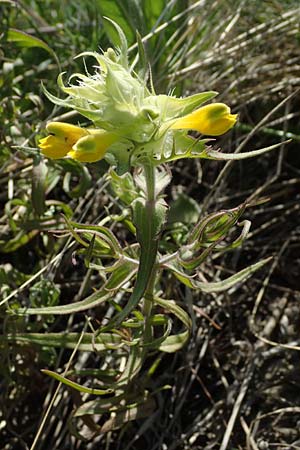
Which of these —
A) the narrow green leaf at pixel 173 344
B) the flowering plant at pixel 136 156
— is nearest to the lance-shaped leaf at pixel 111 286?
the flowering plant at pixel 136 156

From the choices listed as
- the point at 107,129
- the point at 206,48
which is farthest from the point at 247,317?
the point at 206,48

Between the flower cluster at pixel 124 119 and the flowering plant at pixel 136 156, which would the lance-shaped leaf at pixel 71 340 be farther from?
the flower cluster at pixel 124 119

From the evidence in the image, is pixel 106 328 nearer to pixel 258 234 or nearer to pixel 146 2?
pixel 258 234

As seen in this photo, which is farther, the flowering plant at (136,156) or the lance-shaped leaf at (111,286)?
the lance-shaped leaf at (111,286)

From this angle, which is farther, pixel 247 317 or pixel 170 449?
pixel 247 317

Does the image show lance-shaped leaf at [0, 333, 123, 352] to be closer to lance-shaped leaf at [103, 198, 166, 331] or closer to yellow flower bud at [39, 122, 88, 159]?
lance-shaped leaf at [103, 198, 166, 331]

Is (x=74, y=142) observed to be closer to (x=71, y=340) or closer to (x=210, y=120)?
(x=210, y=120)

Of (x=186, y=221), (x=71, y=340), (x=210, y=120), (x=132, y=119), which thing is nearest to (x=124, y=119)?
(x=132, y=119)

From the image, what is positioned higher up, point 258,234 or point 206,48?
point 206,48

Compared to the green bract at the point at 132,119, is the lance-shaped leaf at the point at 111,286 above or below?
below
